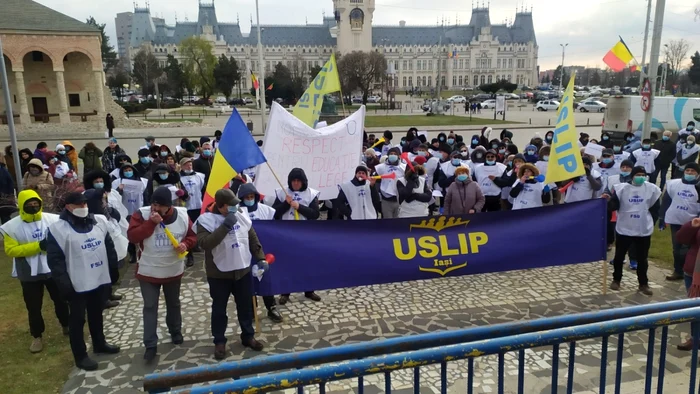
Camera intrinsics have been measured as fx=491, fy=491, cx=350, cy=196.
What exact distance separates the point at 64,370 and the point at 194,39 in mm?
69392

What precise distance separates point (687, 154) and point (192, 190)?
506 inches

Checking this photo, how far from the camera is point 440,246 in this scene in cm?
647

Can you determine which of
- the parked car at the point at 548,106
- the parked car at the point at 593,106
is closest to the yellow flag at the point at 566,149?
the parked car at the point at 593,106

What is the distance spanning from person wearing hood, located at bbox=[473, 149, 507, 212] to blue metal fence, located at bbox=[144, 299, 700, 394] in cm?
691

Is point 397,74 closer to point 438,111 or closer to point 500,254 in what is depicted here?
point 438,111

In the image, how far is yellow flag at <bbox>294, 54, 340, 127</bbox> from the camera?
10.3 m

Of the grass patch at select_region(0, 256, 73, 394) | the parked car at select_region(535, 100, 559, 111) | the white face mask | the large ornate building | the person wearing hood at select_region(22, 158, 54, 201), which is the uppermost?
the large ornate building

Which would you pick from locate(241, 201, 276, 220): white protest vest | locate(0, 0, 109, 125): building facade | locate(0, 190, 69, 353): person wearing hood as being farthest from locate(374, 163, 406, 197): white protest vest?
locate(0, 0, 109, 125): building facade

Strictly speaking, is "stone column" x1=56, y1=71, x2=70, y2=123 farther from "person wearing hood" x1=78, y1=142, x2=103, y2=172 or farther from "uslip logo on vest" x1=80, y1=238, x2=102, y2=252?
"uslip logo on vest" x1=80, y1=238, x2=102, y2=252

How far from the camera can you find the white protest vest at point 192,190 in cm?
914

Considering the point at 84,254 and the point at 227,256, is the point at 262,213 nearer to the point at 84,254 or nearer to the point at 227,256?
the point at 227,256

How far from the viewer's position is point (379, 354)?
2562 millimetres

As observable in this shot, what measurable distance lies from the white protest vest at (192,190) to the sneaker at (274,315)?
332 cm

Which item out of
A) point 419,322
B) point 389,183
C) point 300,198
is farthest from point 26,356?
point 389,183
